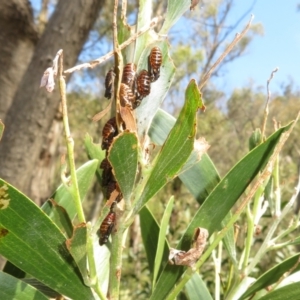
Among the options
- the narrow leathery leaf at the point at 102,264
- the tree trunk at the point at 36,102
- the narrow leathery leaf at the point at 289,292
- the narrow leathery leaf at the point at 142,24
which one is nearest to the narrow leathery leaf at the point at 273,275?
the narrow leathery leaf at the point at 289,292

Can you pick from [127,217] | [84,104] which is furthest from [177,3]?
[84,104]

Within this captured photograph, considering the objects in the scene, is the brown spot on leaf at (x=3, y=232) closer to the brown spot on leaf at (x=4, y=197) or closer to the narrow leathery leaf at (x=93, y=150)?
the brown spot on leaf at (x=4, y=197)

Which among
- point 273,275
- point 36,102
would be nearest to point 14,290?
point 273,275

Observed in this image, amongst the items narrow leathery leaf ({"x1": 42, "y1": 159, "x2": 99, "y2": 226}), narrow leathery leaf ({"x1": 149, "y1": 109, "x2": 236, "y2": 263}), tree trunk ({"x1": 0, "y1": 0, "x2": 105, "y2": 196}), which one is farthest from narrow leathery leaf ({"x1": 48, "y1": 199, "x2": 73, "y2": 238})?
tree trunk ({"x1": 0, "y1": 0, "x2": 105, "y2": 196})

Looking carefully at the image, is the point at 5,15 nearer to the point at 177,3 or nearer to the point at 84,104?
the point at 177,3

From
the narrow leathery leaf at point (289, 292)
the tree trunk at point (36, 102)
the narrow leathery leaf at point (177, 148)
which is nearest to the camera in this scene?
the narrow leathery leaf at point (177, 148)

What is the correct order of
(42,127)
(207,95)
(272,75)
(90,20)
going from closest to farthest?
(272,75) → (42,127) → (90,20) → (207,95)

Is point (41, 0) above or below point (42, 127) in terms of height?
above
